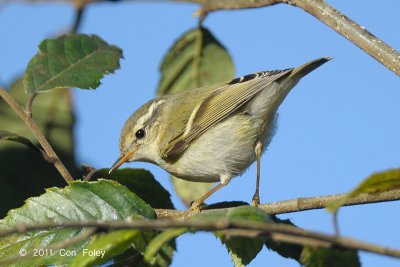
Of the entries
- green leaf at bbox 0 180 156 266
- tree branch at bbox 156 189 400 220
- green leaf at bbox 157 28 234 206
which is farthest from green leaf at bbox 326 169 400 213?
green leaf at bbox 157 28 234 206

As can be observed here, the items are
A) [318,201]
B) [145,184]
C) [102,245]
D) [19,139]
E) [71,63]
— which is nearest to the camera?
[102,245]

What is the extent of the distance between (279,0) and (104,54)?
3.34 ft

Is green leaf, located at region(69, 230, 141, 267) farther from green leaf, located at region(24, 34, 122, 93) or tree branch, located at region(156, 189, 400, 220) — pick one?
green leaf, located at region(24, 34, 122, 93)

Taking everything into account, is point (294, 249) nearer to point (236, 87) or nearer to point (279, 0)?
point (279, 0)

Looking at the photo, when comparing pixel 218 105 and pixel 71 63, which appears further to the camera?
pixel 218 105

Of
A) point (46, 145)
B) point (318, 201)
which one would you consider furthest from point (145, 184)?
point (318, 201)

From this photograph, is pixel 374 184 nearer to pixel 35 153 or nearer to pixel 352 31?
pixel 352 31

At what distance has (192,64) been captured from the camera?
174 inches

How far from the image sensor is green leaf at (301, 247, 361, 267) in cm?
169

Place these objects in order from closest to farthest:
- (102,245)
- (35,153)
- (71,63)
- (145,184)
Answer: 1. (102,245)
2. (145,184)
3. (71,63)
4. (35,153)

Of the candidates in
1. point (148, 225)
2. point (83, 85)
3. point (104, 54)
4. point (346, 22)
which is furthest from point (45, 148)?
point (148, 225)

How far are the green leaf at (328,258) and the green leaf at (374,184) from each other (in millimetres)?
129

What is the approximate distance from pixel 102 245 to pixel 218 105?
8.19 feet

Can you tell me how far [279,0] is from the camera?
2891mm
